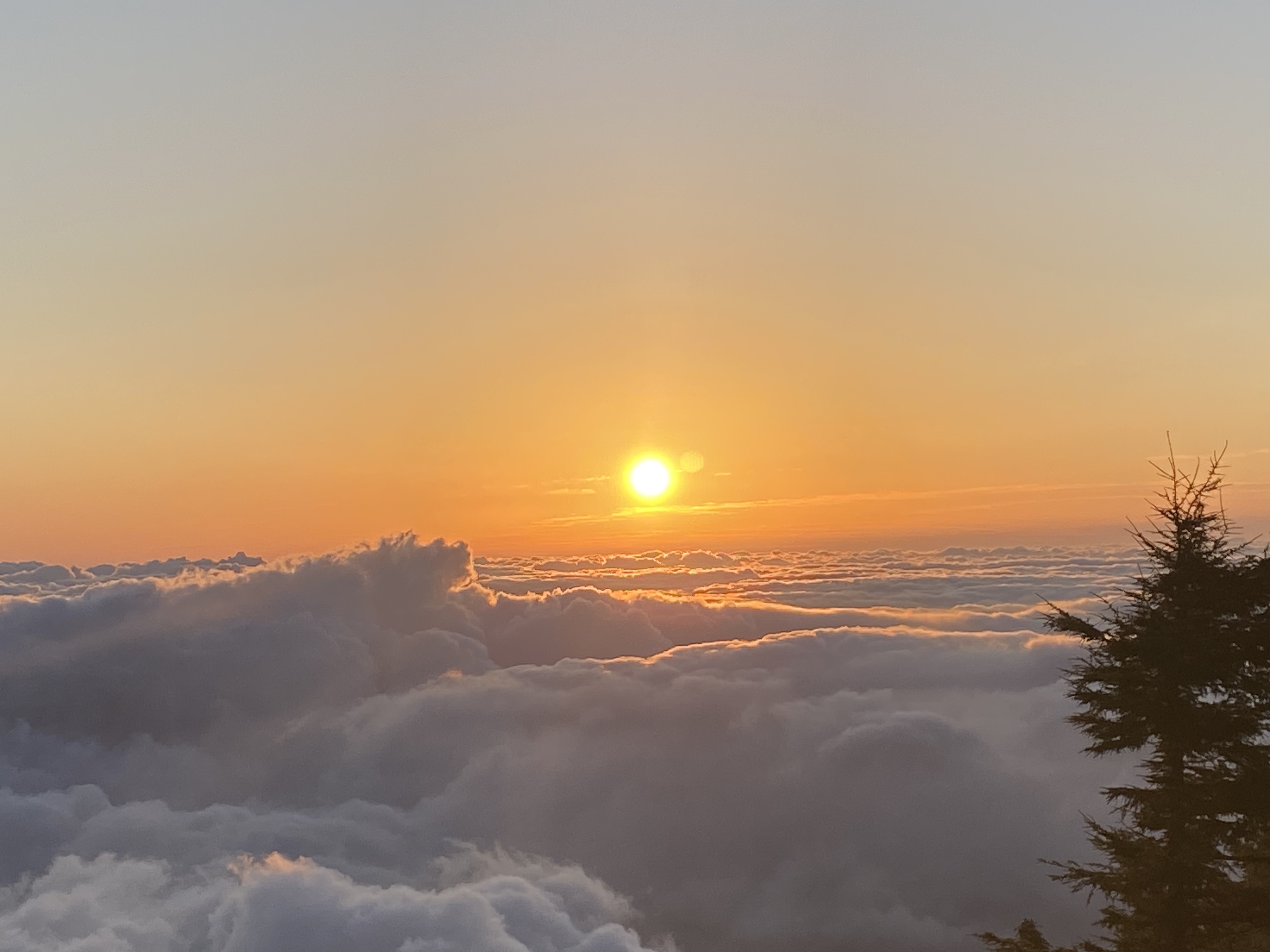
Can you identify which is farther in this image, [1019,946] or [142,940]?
[142,940]

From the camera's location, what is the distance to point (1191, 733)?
17.8 meters

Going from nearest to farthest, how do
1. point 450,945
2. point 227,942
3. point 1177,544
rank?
1. point 1177,544
2. point 450,945
3. point 227,942

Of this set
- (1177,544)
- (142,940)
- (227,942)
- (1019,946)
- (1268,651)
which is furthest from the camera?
(142,940)

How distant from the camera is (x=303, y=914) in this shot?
14638 cm

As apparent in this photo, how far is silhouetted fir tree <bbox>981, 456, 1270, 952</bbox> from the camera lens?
1736 centimetres

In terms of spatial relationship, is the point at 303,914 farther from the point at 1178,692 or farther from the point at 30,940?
the point at 1178,692

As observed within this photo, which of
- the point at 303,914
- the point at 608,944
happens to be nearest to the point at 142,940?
the point at 303,914

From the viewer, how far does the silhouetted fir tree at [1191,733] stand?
57.0 feet

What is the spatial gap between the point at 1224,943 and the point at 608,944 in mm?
141201

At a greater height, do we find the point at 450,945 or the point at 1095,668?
the point at 1095,668

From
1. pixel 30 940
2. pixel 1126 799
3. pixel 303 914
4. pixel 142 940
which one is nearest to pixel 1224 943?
pixel 1126 799

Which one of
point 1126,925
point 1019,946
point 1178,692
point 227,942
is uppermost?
point 1178,692

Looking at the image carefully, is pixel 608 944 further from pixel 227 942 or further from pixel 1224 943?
pixel 1224 943

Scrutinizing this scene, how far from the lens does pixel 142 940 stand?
568ft
